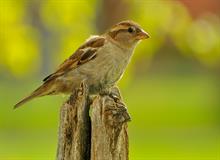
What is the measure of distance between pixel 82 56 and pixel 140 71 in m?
11.7

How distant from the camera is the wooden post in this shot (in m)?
5.05

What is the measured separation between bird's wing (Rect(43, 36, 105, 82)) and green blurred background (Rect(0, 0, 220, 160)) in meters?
0.39

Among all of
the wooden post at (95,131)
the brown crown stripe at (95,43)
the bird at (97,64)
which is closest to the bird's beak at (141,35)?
the bird at (97,64)

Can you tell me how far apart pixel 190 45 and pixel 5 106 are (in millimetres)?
8487

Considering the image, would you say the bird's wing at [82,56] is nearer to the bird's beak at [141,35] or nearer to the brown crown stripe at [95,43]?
the brown crown stripe at [95,43]

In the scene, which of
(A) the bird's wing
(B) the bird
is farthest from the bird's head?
(A) the bird's wing

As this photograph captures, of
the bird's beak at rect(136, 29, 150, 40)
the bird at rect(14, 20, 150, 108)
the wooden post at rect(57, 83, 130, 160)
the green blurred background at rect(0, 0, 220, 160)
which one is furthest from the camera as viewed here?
the green blurred background at rect(0, 0, 220, 160)

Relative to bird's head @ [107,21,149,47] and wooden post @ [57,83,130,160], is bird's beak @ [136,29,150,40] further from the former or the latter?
wooden post @ [57,83,130,160]

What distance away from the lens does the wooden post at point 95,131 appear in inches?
199

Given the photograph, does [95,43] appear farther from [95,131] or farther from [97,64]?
[95,131]

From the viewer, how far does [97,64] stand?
22.0 ft

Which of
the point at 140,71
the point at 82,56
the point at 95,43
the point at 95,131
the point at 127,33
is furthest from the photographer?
the point at 140,71

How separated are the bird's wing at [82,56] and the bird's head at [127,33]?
12 centimetres

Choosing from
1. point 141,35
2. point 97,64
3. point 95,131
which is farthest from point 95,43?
point 95,131
